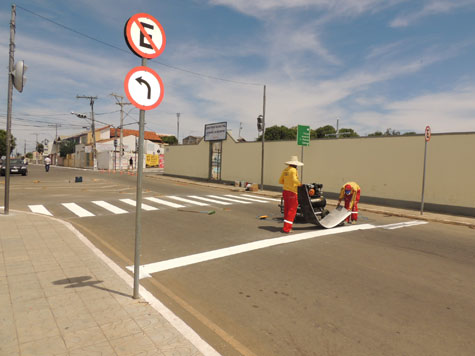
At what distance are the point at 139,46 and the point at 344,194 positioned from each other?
8082 mm

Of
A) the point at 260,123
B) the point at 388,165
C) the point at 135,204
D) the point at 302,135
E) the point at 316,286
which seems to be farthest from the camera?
the point at 260,123

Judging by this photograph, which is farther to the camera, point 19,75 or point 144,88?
point 19,75

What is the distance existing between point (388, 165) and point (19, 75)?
1501cm

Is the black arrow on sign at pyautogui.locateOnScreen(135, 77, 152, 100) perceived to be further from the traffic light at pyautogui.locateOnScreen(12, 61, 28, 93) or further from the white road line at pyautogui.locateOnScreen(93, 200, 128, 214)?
the white road line at pyautogui.locateOnScreen(93, 200, 128, 214)

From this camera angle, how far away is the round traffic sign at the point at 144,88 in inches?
138

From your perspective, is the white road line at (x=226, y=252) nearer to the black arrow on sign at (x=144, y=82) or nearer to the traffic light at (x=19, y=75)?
the black arrow on sign at (x=144, y=82)

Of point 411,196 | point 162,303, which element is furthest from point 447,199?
point 162,303

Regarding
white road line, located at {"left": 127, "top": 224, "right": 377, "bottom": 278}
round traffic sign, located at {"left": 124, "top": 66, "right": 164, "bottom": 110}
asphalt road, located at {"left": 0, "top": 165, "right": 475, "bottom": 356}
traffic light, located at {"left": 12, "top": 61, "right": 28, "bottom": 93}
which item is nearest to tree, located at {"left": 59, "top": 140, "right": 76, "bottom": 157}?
traffic light, located at {"left": 12, "top": 61, "right": 28, "bottom": 93}

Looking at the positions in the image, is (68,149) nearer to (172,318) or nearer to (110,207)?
(110,207)

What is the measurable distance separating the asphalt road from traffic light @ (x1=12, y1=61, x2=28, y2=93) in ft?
13.8

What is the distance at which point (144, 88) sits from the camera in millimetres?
3654

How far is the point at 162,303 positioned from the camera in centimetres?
393

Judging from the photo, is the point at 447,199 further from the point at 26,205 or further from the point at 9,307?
the point at 26,205

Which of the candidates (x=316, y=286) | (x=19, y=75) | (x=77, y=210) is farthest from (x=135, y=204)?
(x=316, y=286)
